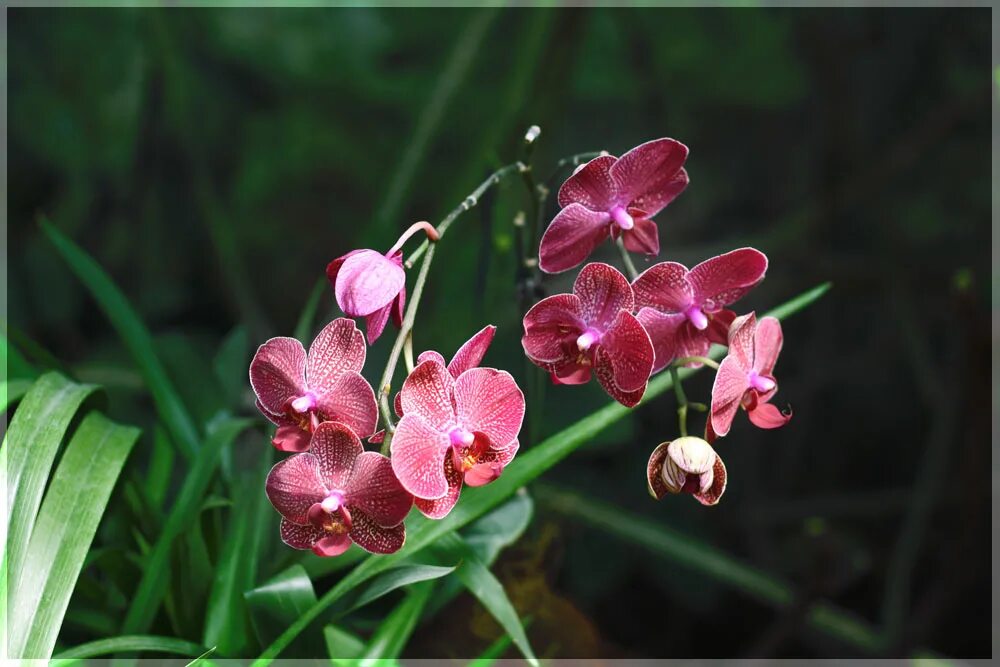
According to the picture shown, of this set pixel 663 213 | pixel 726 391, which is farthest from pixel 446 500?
pixel 663 213

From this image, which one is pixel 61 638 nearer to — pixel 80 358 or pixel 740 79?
pixel 80 358

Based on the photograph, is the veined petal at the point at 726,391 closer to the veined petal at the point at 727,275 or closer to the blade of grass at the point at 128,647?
the veined petal at the point at 727,275

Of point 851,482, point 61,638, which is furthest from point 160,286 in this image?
point 851,482

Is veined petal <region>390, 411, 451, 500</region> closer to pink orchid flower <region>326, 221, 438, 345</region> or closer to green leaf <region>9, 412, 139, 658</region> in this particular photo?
pink orchid flower <region>326, 221, 438, 345</region>

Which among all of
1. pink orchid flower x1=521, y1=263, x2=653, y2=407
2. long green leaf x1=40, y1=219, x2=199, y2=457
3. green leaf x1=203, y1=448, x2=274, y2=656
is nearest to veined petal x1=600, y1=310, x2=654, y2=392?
pink orchid flower x1=521, y1=263, x2=653, y2=407

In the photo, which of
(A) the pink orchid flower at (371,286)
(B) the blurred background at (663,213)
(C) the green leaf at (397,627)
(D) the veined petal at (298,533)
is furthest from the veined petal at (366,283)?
(B) the blurred background at (663,213)

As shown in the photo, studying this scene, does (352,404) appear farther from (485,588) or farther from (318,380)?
(485,588)
